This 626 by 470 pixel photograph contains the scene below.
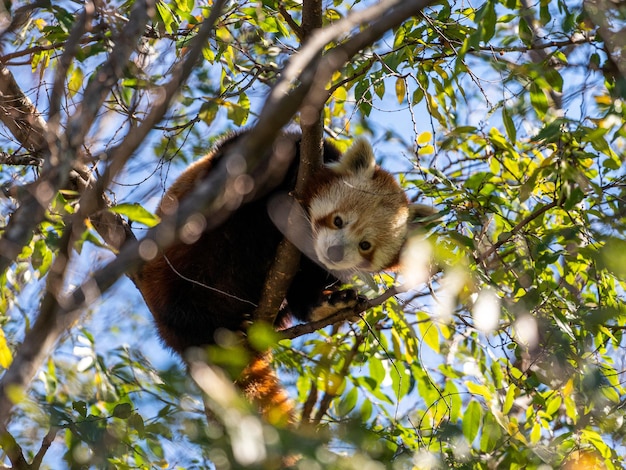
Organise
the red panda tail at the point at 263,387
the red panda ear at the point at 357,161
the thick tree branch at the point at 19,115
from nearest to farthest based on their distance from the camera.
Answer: the thick tree branch at the point at 19,115 < the red panda tail at the point at 263,387 < the red panda ear at the point at 357,161

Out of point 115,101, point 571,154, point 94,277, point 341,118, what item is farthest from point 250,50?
point 94,277

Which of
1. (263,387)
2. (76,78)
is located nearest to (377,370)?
(263,387)

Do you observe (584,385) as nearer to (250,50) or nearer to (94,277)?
(94,277)

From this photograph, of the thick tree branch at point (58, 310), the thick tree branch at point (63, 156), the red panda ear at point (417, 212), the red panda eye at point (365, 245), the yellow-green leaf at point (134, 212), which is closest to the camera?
the thick tree branch at point (58, 310)

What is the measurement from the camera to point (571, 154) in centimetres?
285

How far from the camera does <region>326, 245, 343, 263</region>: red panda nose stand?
165 inches

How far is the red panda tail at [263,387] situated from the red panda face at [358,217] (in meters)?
0.76

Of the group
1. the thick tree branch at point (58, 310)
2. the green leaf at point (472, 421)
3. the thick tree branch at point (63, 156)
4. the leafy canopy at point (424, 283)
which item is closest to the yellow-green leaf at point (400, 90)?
the leafy canopy at point (424, 283)

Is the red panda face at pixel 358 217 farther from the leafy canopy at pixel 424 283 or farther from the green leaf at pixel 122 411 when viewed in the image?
the green leaf at pixel 122 411

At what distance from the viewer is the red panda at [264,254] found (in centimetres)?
408

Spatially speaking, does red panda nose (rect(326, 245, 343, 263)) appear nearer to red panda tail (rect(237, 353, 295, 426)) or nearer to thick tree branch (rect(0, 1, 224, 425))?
red panda tail (rect(237, 353, 295, 426))

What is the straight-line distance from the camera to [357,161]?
4.42 meters

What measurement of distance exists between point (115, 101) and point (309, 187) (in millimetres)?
1236

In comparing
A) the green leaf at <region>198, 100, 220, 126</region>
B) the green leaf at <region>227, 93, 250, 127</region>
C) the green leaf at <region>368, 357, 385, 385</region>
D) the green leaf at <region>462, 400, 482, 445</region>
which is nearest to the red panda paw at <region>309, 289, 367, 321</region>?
the green leaf at <region>368, 357, 385, 385</region>
